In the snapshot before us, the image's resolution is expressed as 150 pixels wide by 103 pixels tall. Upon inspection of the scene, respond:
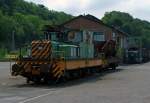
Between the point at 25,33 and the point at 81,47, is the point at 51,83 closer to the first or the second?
the point at 81,47

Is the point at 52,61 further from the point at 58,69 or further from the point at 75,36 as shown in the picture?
the point at 75,36

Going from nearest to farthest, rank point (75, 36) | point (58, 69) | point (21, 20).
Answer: point (58, 69) < point (75, 36) < point (21, 20)

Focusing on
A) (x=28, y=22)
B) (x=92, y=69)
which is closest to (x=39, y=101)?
(x=92, y=69)

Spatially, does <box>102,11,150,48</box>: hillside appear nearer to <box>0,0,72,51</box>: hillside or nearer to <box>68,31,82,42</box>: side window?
<box>0,0,72,51</box>: hillside

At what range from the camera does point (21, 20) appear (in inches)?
6014

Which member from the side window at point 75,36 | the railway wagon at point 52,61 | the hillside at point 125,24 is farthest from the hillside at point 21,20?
the railway wagon at point 52,61

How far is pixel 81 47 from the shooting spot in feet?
Result: 101

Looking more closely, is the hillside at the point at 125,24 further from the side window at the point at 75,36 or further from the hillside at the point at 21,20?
the side window at the point at 75,36

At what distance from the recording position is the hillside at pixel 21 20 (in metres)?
134

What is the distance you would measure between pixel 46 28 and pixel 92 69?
7.27 m

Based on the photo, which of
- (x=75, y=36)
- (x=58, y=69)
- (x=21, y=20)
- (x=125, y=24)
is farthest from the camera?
(x=125, y=24)

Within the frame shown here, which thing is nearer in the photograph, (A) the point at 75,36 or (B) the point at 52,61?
(B) the point at 52,61

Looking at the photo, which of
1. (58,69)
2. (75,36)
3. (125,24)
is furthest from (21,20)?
(58,69)

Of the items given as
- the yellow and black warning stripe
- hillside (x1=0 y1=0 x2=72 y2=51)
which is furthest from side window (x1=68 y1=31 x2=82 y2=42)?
hillside (x1=0 y1=0 x2=72 y2=51)
